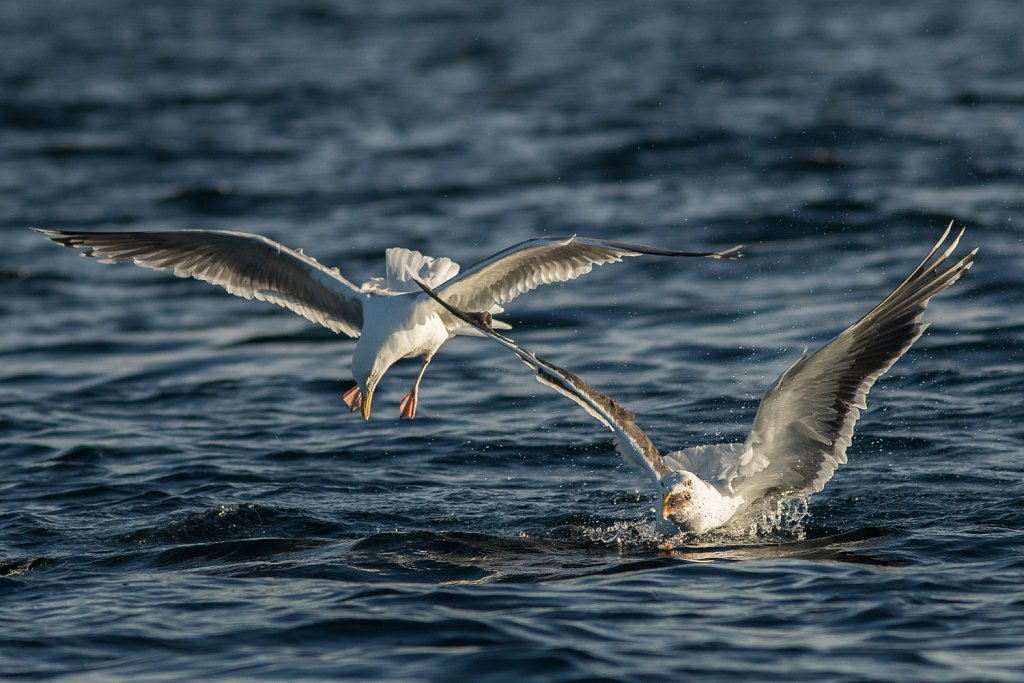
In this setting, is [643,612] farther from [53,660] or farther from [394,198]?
[394,198]

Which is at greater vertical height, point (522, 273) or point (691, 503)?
point (522, 273)

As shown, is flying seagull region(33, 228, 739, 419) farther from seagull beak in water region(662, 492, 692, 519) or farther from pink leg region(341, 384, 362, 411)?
seagull beak in water region(662, 492, 692, 519)

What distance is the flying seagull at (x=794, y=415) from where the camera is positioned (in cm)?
750

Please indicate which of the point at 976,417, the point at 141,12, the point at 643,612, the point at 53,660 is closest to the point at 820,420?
the point at 643,612

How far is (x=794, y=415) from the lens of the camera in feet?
25.6

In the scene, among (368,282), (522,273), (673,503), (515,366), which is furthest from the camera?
(515,366)

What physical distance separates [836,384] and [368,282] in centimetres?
346

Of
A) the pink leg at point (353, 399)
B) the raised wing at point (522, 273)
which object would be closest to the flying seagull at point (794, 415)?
the raised wing at point (522, 273)

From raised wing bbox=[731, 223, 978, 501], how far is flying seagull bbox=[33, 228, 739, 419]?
5.33 ft

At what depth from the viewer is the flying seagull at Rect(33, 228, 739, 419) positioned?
361 inches

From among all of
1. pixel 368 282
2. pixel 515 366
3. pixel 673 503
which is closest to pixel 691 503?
pixel 673 503

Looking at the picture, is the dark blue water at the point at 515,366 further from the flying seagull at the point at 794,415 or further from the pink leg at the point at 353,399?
the pink leg at the point at 353,399

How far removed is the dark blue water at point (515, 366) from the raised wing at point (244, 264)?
1.20 metres

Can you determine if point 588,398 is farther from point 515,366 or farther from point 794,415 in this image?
point 515,366
